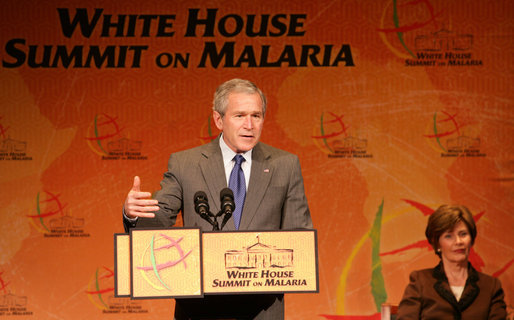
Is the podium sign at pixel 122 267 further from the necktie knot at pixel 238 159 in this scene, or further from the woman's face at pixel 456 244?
the woman's face at pixel 456 244

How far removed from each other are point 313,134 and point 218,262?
2.46m

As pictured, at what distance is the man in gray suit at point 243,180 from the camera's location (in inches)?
79.1

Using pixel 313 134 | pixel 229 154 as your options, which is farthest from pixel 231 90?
pixel 313 134

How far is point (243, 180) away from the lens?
2.13 meters

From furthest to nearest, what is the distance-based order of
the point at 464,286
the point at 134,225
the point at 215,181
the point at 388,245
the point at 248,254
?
the point at 388,245 → the point at 464,286 → the point at 215,181 → the point at 134,225 → the point at 248,254

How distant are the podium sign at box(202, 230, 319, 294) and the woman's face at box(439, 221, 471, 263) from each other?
1.09m

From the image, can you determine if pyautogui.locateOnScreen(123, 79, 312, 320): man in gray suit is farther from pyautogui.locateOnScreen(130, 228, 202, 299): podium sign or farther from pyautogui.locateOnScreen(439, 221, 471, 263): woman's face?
pyautogui.locateOnScreen(439, 221, 471, 263): woman's face

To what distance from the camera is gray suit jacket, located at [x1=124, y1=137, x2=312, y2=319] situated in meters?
1.95

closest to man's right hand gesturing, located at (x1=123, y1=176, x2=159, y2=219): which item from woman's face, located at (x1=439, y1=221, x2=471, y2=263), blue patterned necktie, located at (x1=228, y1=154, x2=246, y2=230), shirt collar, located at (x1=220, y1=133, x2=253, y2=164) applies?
blue patterned necktie, located at (x1=228, y1=154, x2=246, y2=230)

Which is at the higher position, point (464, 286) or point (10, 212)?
point (10, 212)

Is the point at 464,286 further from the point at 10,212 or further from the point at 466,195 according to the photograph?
the point at 10,212

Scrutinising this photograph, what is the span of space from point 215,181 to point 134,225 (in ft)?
1.10

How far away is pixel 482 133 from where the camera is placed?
403 centimetres

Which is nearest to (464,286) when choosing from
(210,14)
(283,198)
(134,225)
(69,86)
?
(283,198)
